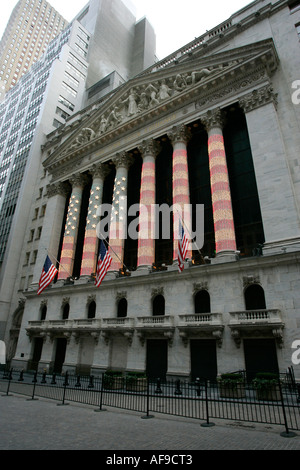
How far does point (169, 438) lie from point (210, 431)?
1593mm

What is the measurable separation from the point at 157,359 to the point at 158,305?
445 cm

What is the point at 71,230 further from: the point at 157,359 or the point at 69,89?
the point at 69,89

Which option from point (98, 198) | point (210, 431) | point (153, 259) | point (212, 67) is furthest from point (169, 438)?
point (212, 67)

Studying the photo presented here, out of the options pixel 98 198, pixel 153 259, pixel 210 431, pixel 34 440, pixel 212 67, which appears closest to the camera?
pixel 34 440

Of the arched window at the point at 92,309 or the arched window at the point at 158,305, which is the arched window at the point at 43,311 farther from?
the arched window at the point at 158,305

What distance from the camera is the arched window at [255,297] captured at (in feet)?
66.6

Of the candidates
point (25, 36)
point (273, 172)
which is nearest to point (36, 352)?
point (273, 172)

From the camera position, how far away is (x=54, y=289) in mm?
33719

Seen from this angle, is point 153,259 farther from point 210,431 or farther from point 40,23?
point 40,23

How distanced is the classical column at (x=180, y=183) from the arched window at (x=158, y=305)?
149 inches

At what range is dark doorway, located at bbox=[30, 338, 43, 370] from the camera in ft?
109

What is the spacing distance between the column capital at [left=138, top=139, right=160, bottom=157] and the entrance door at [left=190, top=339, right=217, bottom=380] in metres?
21.3

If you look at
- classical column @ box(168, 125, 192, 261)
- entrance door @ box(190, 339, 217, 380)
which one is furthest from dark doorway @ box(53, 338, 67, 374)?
classical column @ box(168, 125, 192, 261)
